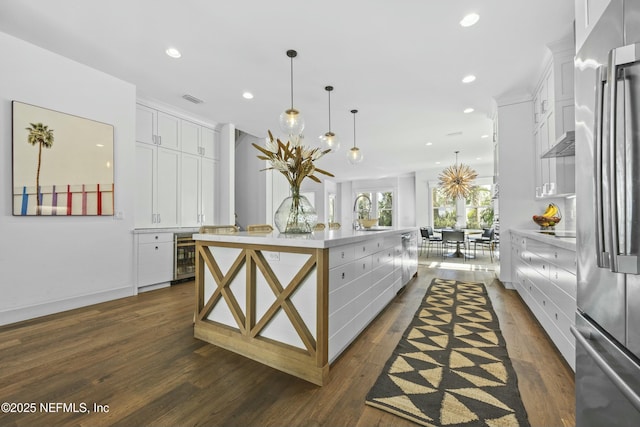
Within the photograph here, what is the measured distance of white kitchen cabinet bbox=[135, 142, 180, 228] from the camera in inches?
165

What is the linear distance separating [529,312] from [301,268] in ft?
9.07

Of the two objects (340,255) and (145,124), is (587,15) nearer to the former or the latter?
(340,255)

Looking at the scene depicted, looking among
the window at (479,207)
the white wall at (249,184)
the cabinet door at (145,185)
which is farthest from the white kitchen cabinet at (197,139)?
the window at (479,207)

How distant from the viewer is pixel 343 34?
278cm

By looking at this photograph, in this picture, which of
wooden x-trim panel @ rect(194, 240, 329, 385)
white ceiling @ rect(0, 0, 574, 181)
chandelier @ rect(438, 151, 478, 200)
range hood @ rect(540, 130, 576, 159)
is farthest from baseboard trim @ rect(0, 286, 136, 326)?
chandelier @ rect(438, 151, 478, 200)

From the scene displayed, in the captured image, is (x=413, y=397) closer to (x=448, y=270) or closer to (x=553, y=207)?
(x=553, y=207)

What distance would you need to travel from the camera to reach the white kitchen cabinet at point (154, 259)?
12.6ft

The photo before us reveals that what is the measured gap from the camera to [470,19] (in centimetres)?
259

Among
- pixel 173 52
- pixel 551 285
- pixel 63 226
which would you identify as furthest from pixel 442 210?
pixel 63 226

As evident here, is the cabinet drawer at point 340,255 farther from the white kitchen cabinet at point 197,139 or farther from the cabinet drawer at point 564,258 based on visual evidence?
the white kitchen cabinet at point 197,139

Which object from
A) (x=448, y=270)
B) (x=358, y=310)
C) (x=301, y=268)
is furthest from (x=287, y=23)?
(x=448, y=270)

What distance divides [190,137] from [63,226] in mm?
2411

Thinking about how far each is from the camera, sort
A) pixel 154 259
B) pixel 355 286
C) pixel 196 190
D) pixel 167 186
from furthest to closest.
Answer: pixel 196 190 < pixel 167 186 < pixel 154 259 < pixel 355 286

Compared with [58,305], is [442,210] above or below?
above
